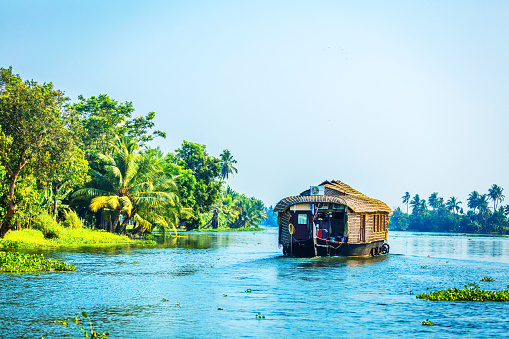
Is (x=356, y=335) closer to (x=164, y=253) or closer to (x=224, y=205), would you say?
(x=164, y=253)

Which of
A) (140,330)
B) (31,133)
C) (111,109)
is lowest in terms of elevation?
(140,330)

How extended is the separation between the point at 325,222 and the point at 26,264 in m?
19.2

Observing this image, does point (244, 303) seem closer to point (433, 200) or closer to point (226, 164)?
point (226, 164)

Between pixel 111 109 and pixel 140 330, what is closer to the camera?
pixel 140 330

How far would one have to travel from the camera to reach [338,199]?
31.1 m

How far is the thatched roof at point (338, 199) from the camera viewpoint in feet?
102

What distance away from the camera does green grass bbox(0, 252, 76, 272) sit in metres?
21.4

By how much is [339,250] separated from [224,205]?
2874 inches

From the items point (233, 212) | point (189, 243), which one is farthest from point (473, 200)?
point (189, 243)

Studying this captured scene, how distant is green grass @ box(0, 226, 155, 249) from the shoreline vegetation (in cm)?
17

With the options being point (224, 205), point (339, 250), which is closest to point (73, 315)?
point (339, 250)

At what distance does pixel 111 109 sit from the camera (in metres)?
58.6

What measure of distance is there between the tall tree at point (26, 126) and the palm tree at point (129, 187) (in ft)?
35.1

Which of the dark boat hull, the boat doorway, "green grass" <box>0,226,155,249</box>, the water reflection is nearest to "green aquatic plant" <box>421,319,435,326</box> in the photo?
the dark boat hull
